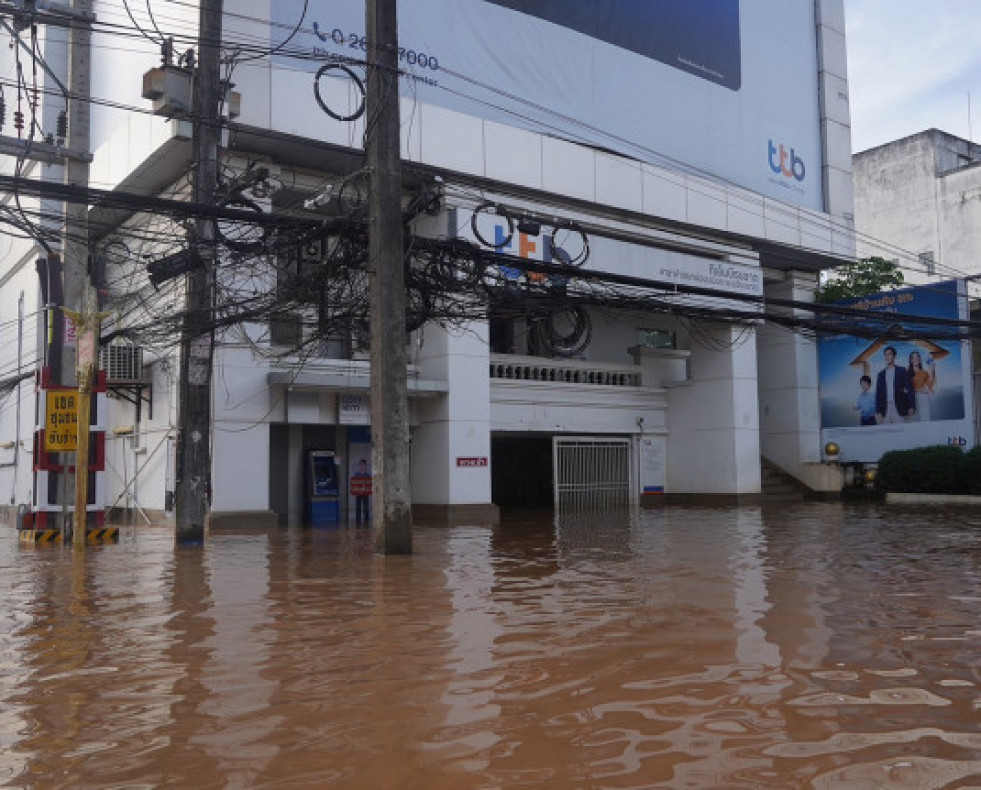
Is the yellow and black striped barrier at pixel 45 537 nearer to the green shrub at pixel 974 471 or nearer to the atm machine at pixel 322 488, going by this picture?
the atm machine at pixel 322 488

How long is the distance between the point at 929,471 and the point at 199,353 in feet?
58.7

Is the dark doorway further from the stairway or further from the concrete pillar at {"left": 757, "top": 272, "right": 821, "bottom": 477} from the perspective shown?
the concrete pillar at {"left": 757, "top": 272, "right": 821, "bottom": 477}

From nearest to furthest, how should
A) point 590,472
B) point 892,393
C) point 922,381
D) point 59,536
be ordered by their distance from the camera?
point 59,536 → point 590,472 → point 922,381 → point 892,393

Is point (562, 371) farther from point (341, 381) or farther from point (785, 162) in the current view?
point (785, 162)

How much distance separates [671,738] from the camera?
3.88m

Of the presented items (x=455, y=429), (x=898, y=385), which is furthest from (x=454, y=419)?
(x=898, y=385)

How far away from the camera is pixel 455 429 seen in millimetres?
18859

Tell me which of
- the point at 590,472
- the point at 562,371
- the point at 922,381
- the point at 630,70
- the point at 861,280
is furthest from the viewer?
the point at 861,280

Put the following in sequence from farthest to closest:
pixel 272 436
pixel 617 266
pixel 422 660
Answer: pixel 617 266 → pixel 272 436 → pixel 422 660

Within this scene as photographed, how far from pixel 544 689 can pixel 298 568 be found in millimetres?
6273

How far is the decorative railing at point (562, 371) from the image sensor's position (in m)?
21.2

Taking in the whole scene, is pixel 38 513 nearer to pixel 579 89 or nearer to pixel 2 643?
pixel 2 643

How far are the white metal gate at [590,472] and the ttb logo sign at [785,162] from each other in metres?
8.65

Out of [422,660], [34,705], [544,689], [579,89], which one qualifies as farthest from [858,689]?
[579,89]
